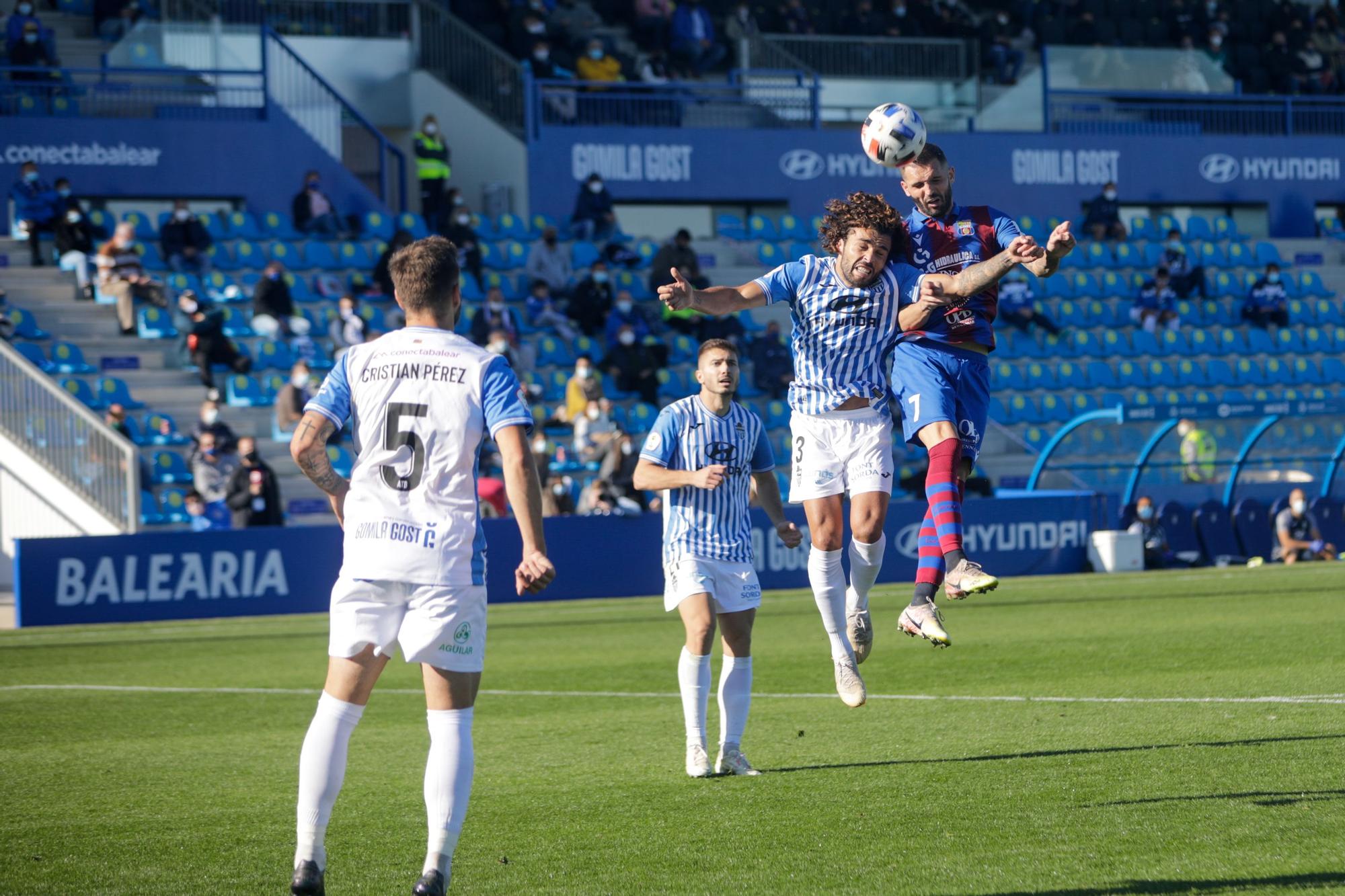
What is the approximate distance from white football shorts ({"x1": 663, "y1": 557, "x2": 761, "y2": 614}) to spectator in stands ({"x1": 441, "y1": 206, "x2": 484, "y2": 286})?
16.1 m

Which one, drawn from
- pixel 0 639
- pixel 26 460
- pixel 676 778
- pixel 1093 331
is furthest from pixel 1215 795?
pixel 1093 331

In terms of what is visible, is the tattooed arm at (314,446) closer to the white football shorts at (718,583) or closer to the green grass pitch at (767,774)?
the green grass pitch at (767,774)

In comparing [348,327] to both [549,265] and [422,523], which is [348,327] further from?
[422,523]

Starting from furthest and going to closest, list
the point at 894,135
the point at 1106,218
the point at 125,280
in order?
the point at 1106,218, the point at 125,280, the point at 894,135

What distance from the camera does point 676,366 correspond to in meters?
23.8

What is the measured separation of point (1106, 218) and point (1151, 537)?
373 inches

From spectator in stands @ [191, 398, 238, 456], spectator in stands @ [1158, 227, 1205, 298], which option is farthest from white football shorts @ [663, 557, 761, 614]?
spectator in stands @ [1158, 227, 1205, 298]

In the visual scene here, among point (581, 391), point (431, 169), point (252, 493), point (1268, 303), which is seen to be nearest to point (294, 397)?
point (252, 493)

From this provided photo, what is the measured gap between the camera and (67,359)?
2072cm

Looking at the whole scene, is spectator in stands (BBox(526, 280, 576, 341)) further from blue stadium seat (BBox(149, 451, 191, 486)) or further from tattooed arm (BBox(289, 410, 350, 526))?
tattooed arm (BBox(289, 410, 350, 526))

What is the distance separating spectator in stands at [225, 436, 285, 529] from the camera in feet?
58.7

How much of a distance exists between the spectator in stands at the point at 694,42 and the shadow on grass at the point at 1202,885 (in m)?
25.1

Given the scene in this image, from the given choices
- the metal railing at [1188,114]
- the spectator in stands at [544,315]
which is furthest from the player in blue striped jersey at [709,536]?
the metal railing at [1188,114]

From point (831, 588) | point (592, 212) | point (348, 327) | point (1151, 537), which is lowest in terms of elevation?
point (1151, 537)
